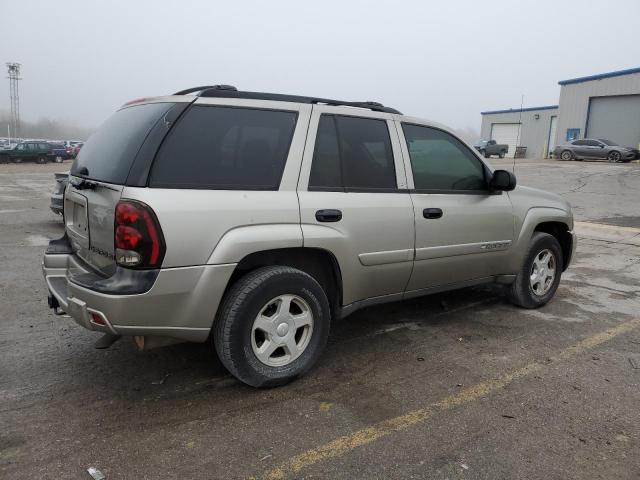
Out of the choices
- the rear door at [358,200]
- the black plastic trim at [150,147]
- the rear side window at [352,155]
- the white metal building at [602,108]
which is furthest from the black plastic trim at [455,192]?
the white metal building at [602,108]

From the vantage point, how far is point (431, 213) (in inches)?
152

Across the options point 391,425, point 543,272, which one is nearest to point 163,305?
point 391,425

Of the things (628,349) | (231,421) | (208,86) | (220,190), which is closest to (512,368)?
(628,349)

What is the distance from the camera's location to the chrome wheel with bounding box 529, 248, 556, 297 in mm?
4934

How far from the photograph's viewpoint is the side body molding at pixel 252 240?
288 centimetres

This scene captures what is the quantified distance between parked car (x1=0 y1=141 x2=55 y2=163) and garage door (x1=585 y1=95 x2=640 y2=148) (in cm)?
3923

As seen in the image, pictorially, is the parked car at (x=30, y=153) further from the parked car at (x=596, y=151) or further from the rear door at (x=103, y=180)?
the rear door at (x=103, y=180)

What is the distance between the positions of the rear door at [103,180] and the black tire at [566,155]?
33656 mm

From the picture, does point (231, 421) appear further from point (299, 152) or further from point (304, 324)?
point (299, 152)

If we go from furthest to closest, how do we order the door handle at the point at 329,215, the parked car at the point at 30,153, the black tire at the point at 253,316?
the parked car at the point at 30,153 < the door handle at the point at 329,215 < the black tire at the point at 253,316

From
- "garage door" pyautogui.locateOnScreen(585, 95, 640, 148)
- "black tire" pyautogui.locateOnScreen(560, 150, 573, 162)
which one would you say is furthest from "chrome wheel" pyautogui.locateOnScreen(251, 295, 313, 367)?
"garage door" pyautogui.locateOnScreen(585, 95, 640, 148)

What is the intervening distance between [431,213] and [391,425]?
166 cm

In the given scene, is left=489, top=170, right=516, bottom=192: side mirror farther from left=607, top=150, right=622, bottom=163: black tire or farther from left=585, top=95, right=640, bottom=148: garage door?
left=585, top=95, right=640, bottom=148: garage door

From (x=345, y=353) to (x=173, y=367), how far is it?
4.10 feet
